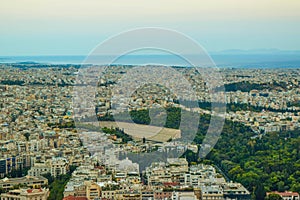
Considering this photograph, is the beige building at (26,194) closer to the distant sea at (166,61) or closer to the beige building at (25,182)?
the beige building at (25,182)

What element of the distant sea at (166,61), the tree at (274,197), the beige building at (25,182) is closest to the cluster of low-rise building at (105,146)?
the beige building at (25,182)

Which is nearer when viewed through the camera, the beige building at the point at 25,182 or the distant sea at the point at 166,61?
the beige building at the point at 25,182

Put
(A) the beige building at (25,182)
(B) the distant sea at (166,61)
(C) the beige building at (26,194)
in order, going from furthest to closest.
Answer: (B) the distant sea at (166,61) < (A) the beige building at (25,182) < (C) the beige building at (26,194)

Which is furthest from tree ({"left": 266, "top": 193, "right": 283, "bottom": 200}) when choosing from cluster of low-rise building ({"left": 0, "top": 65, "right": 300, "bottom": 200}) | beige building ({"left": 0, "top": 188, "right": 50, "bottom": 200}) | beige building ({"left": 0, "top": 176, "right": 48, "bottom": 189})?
beige building ({"left": 0, "top": 176, "right": 48, "bottom": 189})

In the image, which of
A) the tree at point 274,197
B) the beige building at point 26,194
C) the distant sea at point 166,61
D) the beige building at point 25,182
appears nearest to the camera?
the tree at point 274,197

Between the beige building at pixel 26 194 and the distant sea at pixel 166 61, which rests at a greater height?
the distant sea at pixel 166 61

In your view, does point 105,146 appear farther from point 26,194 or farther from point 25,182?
point 26,194

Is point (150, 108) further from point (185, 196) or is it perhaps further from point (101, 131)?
point (185, 196)

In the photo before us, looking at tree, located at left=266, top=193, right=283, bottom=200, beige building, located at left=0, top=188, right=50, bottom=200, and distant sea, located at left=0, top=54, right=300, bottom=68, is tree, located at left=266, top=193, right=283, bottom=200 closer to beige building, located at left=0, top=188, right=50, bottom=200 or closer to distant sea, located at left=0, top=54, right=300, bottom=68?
beige building, located at left=0, top=188, right=50, bottom=200

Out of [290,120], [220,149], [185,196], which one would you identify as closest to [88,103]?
[290,120]

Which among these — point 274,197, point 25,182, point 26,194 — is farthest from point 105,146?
point 274,197

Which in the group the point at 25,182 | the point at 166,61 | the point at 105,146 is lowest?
the point at 25,182

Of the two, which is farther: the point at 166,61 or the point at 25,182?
the point at 166,61
